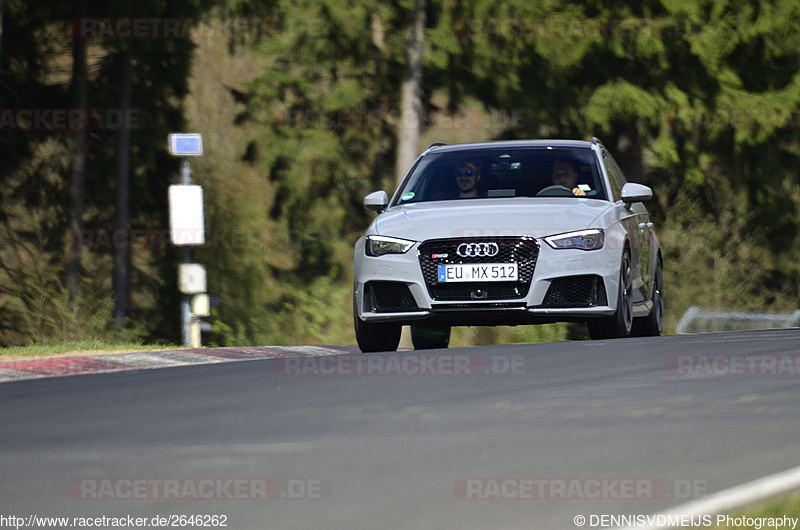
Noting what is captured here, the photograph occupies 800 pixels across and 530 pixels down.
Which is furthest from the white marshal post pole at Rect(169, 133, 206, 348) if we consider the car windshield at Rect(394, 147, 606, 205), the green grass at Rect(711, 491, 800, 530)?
the green grass at Rect(711, 491, 800, 530)

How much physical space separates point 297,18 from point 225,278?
742cm

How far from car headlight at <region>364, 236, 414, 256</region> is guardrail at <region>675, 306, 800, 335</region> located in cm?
2044

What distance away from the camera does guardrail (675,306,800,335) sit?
31.6 m

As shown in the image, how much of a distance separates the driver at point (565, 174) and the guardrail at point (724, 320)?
18.8 metres

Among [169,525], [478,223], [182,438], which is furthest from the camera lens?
[478,223]

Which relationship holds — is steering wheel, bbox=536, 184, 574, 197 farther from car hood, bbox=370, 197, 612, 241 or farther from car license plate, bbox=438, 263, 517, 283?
car license plate, bbox=438, 263, 517, 283

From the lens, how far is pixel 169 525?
4934 mm

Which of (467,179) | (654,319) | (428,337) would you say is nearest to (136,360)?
(428,337)

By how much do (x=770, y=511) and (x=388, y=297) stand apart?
6662mm

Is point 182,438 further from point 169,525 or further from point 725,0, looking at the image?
point 725,0

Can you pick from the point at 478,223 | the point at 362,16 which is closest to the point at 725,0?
the point at 362,16

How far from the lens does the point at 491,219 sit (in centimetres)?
1112

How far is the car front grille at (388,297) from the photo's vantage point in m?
11.1

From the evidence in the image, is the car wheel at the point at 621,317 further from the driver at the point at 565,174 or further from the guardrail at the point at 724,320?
the guardrail at the point at 724,320
